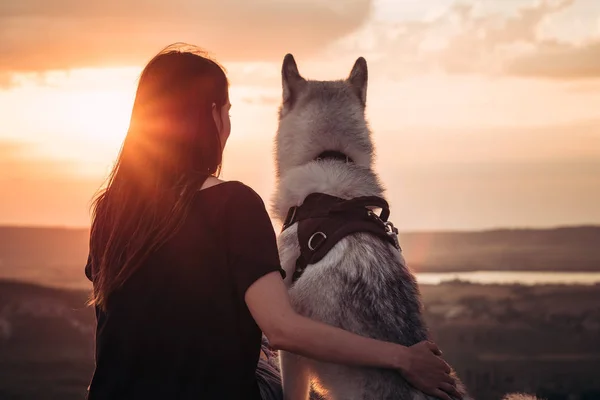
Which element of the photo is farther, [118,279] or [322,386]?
[322,386]

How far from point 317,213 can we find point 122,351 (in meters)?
1.53

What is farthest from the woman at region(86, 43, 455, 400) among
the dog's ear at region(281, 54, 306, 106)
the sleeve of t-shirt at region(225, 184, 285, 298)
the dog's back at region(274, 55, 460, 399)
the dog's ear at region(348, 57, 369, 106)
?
the dog's ear at region(348, 57, 369, 106)

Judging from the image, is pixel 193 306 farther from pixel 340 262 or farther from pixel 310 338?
pixel 340 262

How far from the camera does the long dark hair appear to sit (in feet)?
8.66

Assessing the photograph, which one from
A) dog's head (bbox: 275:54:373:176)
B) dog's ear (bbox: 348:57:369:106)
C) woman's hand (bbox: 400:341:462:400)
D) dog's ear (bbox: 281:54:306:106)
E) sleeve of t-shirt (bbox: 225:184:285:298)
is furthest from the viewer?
dog's ear (bbox: 348:57:369:106)

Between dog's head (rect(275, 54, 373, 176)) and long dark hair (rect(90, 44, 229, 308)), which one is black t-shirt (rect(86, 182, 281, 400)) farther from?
dog's head (rect(275, 54, 373, 176))

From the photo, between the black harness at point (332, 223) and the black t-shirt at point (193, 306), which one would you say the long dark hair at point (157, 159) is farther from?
the black harness at point (332, 223)

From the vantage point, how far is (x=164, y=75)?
2801 mm

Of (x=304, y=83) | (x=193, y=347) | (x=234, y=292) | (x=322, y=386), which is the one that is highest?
(x=304, y=83)

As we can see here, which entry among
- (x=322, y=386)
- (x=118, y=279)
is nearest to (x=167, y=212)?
(x=118, y=279)

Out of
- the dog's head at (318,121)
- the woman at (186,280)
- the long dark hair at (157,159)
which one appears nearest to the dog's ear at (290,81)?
the dog's head at (318,121)

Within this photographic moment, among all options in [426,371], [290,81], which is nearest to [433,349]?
[426,371]

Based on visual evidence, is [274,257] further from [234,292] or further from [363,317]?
[363,317]

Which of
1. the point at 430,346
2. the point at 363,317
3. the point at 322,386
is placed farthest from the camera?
the point at 322,386
